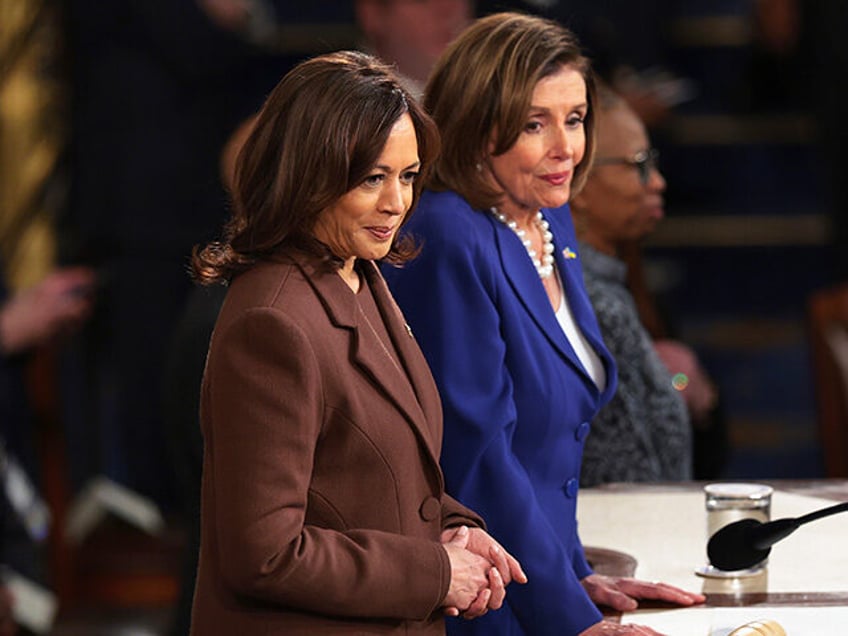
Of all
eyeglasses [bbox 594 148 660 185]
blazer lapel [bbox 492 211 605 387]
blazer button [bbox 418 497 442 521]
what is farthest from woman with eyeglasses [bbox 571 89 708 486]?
blazer button [bbox 418 497 442 521]

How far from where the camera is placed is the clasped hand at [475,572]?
1864 mm

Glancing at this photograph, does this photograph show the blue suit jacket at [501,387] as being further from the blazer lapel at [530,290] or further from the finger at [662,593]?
the finger at [662,593]

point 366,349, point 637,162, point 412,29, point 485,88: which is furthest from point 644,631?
point 412,29

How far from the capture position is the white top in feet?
7.63

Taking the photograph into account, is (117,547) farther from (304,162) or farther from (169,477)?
(304,162)

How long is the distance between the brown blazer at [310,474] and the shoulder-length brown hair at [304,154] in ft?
0.10

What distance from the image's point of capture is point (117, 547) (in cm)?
632

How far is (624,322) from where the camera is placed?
2998 mm

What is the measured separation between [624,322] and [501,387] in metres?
0.91

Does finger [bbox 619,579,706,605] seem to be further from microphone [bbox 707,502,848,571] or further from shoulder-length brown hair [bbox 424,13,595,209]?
shoulder-length brown hair [bbox 424,13,595,209]

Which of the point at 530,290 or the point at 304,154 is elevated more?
the point at 304,154

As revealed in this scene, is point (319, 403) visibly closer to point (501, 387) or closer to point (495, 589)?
point (495, 589)

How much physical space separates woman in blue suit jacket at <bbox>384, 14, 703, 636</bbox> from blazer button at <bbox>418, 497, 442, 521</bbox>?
189 millimetres

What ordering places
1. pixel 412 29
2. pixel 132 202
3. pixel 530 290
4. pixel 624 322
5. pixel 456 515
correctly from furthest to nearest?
pixel 132 202
pixel 412 29
pixel 624 322
pixel 530 290
pixel 456 515
